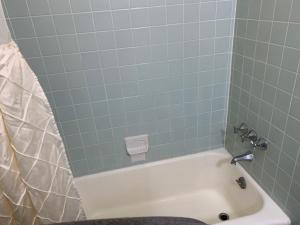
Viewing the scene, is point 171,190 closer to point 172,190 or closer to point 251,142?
point 172,190

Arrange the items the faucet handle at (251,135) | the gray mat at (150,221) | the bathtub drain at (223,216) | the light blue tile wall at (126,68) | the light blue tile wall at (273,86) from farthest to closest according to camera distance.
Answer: the bathtub drain at (223,216)
the faucet handle at (251,135)
the light blue tile wall at (126,68)
the light blue tile wall at (273,86)
the gray mat at (150,221)

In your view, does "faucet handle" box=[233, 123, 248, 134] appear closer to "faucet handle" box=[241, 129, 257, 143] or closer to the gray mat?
"faucet handle" box=[241, 129, 257, 143]

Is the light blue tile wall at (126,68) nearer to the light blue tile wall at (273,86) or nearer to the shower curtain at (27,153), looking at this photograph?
the light blue tile wall at (273,86)

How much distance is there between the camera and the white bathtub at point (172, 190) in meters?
1.60

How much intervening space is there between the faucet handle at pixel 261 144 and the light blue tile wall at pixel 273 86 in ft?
0.09

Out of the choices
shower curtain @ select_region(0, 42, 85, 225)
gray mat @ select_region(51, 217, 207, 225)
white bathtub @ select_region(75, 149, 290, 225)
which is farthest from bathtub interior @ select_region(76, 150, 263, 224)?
gray mat @ select_region(51, 217, 207, 225)

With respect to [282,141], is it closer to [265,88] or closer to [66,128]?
[265,88]

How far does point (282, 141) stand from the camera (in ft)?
3.73

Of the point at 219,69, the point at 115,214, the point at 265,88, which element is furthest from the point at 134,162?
the point at 265,88

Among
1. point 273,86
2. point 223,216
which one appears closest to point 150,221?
point 273,86

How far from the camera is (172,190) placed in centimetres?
176

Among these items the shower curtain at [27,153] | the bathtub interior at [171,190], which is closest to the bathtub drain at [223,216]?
the bathtub interior at [171,190]

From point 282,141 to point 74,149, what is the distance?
1161 millimetres

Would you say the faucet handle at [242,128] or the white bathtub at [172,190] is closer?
the faucet handle at [242,128]
